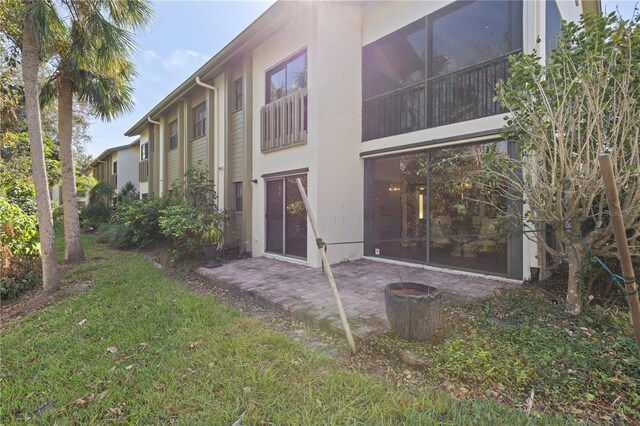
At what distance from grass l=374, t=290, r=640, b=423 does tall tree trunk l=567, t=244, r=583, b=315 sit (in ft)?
0.33

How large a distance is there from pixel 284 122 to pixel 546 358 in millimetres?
7000

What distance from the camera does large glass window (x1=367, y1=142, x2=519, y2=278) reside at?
573 cm

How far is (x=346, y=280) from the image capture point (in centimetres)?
581

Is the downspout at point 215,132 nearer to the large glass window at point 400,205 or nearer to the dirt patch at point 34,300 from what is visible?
the dirt patch at point 34,300

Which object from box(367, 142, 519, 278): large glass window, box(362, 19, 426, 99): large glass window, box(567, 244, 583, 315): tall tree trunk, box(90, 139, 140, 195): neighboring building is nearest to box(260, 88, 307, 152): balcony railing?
box(362, 19, 426, 99): large glass window

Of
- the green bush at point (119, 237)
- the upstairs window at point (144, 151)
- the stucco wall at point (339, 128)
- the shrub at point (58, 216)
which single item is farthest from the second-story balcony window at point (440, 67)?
the shrub at point (58, 216)

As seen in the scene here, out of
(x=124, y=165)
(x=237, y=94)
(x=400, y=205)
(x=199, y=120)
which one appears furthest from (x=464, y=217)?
(x=124, y=165)

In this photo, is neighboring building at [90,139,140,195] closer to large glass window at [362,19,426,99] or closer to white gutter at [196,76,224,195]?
white gutter at [196,76,224,195]

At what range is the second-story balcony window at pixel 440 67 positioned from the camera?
5.68 m

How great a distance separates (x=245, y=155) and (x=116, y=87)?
4.10m

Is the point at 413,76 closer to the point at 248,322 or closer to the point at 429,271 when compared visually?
Answer: the point at 429,271

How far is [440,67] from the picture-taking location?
21.4ft

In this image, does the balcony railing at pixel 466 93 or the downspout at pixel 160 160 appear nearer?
the balcony railing at pixel 466 93

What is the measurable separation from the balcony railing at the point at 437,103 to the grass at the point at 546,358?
147 inches
